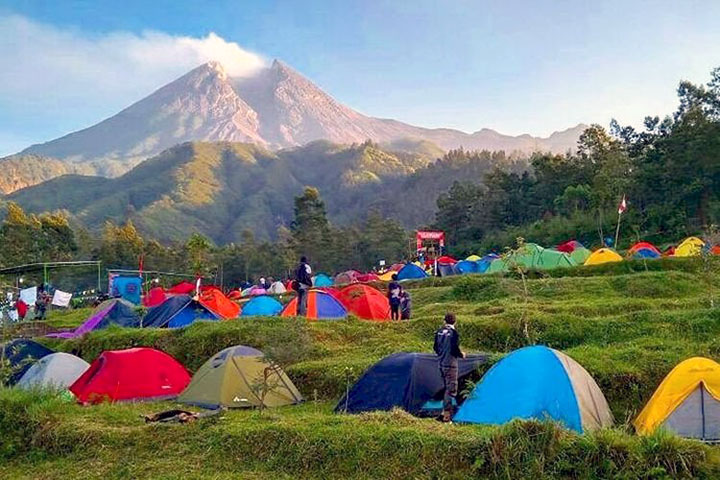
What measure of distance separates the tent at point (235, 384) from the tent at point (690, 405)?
201 inches

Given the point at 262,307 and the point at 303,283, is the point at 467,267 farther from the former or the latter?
the point at 303,283

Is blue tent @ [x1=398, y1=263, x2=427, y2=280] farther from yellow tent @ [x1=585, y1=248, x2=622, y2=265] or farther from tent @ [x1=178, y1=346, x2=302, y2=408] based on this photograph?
tent @ [x1=178, y1=346, x2=302, y2=408]

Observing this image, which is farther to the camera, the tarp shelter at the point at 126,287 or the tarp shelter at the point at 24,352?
the tarp shelter at the point at 126,287

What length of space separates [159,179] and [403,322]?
11583 cm

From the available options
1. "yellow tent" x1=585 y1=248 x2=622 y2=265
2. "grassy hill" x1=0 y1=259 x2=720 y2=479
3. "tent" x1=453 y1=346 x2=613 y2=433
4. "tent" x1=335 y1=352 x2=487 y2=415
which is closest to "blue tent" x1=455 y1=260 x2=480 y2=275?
"yellow tent" x1=585 y1=248 x2=622 y2=265

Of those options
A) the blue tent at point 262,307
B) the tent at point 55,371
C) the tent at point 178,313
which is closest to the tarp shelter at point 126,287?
the blue tent at point 262,307

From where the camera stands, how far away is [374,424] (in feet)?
23.5

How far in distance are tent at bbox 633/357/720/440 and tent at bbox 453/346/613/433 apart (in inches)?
22.8

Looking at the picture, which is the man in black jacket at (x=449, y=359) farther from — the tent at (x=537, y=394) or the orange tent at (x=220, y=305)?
the orange tent at (x=220, y=305)

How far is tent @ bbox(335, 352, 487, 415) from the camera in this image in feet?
30.1

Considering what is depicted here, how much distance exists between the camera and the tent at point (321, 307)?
55.2 feet

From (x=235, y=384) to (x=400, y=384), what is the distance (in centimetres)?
284

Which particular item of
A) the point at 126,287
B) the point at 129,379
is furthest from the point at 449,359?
the point at 126,287

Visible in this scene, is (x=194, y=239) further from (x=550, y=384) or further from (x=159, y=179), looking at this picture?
(x=159, y=179)
